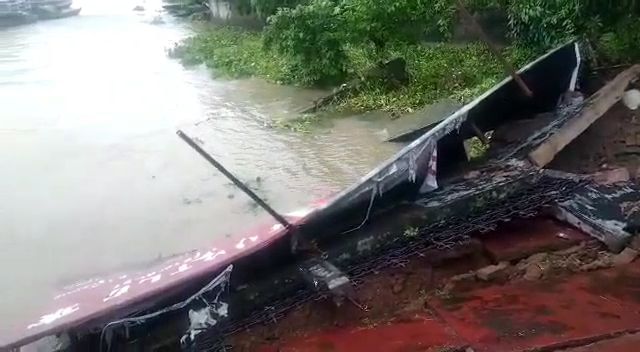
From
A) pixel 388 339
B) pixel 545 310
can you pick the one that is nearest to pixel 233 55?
pixel 388 339

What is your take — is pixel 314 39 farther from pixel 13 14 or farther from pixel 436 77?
pixel 13 14

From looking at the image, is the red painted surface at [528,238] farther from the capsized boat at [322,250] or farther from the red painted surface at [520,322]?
the red painted surface at [520,322]

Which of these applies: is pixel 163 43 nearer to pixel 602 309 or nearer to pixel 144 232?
pixel 144 232

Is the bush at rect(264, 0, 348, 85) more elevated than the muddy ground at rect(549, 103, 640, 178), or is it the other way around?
the muddy ground at rect(549, 103, 640, 178)

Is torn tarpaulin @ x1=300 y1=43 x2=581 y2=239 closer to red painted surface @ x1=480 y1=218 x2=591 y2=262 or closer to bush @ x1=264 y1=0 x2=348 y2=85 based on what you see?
red painted surface @ x1=480 y1=218 x2=591 y2=262

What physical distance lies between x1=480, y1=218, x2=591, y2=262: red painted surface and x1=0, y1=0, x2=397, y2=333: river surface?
3.09 metres

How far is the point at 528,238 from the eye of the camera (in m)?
3.90

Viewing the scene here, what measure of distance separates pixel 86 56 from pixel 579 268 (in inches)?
737

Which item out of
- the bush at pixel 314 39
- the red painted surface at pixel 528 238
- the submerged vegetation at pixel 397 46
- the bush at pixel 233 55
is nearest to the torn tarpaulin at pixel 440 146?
the red painted surface at pixel 528 238

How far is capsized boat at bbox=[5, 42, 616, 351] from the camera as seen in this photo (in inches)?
124

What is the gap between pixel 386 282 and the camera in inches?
143

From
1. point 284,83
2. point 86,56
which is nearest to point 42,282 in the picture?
point 284,83

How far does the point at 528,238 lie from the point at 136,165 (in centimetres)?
616

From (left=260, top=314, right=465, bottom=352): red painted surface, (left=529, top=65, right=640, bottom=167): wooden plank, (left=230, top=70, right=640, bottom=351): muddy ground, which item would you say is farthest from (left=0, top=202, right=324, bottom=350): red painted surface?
(left=529, top=65, right=640, bottom=167): wooden plank
